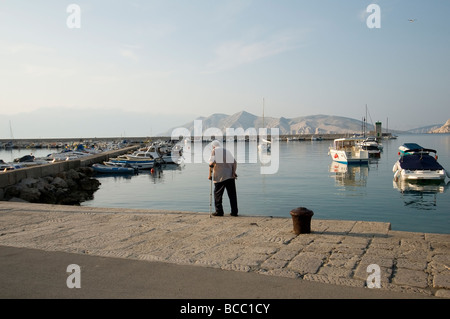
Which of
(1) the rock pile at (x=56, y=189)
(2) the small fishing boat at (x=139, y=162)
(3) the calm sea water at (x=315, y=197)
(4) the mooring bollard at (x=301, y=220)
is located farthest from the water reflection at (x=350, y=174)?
(4) the mooring bollard at (x=301, y=220)

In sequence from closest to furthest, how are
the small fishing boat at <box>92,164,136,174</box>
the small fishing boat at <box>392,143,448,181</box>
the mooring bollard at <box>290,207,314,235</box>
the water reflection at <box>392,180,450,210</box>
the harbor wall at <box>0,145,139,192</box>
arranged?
the mooring bollard at <box>290,207,314,235</box> → the water reflection at <box>392,180,450,210</box> → the harbor wall at <box>0,145,139,192</box> → the small fishing boat at <box>392,143,448,181</box> → the small fishing boat at <box>92,164,136,174</box>

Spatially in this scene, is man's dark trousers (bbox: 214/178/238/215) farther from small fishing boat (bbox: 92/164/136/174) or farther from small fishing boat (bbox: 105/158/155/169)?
small fishing boat (bbox: 105/158/155/169)

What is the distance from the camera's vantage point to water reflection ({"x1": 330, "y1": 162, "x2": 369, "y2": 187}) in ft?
103

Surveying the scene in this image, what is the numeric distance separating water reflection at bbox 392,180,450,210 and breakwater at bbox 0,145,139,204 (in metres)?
21.1

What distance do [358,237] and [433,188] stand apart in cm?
2343

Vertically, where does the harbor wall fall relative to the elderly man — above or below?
below

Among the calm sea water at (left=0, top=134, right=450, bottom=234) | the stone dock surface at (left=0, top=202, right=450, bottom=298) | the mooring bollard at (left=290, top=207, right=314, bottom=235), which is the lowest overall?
the calm sea water at (left=0, top=134, right=450, bottom=234)

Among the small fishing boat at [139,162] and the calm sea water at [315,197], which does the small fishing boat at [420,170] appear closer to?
the calm sea water at [315,197]

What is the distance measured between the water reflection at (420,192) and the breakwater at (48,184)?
69.2ft

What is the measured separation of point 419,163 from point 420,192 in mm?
5322

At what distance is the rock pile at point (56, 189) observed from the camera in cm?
2256

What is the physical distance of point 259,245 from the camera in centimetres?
724

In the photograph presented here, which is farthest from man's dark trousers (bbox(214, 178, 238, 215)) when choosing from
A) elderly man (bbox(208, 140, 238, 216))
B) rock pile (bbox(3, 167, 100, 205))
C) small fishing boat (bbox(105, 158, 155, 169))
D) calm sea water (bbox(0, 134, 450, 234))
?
small fishing boat (bbox(105, 158, 155, 169))

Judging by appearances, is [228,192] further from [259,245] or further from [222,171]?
[259,245]
